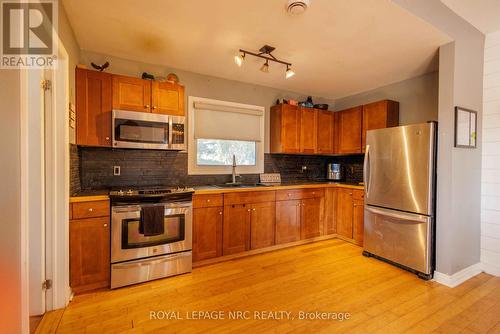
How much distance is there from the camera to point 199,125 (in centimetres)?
344

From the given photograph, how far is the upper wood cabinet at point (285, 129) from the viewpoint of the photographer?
382 cm

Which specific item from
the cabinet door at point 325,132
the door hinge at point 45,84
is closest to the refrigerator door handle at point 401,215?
the cabinet door at point 325,132

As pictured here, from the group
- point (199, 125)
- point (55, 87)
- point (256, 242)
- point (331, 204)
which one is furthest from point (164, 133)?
point (331, 204)

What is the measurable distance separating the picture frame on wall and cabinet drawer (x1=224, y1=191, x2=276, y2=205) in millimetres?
2129

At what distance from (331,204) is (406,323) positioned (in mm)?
2160

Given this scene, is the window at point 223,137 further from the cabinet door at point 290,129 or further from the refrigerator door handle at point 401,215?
the refrigerator door handle at point 401,215

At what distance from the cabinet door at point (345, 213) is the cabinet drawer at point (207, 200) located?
2018 millimetres

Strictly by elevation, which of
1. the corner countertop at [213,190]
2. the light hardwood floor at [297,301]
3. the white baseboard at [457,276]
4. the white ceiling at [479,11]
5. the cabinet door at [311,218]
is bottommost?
the light hardwood floor at [297,301]

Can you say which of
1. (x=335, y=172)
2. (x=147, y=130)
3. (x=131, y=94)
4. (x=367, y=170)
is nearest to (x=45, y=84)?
(x=131, y=94)

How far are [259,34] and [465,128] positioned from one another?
237 centimetres

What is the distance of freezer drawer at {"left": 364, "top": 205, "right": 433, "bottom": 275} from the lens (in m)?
2.55

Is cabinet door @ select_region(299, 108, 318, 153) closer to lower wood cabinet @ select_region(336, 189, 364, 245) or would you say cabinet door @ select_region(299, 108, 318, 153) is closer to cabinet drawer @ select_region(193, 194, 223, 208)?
lower wood cabinet @ select_region(336, 189, 364, 245)

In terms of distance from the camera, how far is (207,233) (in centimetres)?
288

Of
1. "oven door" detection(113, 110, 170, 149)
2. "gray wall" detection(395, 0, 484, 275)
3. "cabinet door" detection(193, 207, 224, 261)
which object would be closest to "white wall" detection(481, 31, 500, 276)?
"gray wall" detection(395, 0, 484, 275)
